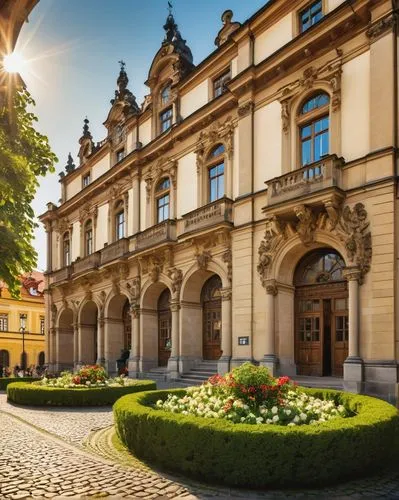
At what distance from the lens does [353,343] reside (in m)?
13.9

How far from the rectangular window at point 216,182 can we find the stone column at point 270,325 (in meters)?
5.82

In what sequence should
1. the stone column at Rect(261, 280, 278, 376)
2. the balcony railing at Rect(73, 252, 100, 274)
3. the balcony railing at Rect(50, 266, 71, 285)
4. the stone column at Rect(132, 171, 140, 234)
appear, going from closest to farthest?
the stone column at Rect(261, 280, 278, 376)
the stone column at Rect(132, 171, 140, 234)
the balcony railing at Rect(73, 252, 100, 274)
the balcony railing at Rect(50, 266, 71, 285)

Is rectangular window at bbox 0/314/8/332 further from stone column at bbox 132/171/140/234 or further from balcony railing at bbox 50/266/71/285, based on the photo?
stone column at bbox 132/171/140/234

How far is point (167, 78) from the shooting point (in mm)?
A: 25234

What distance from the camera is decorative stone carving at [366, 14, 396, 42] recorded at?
46.2ft

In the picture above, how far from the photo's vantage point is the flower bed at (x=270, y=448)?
6230 mm

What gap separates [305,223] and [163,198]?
11.0 m

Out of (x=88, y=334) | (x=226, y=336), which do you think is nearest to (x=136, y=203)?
(x=226, y=336)

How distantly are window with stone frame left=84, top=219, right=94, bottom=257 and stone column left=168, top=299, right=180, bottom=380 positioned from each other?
1305cm

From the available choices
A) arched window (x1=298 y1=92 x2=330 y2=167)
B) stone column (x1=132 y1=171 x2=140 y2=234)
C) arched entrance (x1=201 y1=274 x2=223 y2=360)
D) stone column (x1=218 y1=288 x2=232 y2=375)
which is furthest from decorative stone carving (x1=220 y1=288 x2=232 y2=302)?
stone column (x1=132 y1=171 x2=140 y2=234)

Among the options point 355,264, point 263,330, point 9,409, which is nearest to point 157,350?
point 263,330

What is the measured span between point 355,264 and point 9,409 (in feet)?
39.0

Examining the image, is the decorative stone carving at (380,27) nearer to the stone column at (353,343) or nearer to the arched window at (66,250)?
the stone column at (353,343)

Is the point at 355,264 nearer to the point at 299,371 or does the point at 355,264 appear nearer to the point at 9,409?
the point at 299,371
